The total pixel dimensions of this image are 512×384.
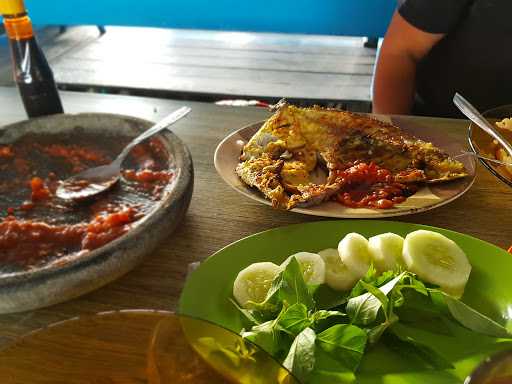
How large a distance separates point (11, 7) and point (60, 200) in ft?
1.86

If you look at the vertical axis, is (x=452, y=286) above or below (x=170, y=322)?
below

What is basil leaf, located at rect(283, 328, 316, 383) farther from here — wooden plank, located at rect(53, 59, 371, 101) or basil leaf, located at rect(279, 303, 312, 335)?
wooden plank, located at rect(53, 59, 371, 101)

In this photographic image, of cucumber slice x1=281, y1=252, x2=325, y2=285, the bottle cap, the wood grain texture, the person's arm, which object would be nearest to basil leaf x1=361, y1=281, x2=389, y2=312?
cucumber slice x1=281, y1=252, x2=325, y2=285

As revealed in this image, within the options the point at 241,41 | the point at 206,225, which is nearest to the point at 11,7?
the point at 206,225

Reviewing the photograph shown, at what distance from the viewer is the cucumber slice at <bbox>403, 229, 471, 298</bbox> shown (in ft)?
2.54

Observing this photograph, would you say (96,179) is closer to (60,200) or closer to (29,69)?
(60,200)

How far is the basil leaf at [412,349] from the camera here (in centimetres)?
66

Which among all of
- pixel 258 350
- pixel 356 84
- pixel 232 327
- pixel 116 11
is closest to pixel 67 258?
pixel 232 327

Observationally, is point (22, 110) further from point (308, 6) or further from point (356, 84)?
point (308, 6)

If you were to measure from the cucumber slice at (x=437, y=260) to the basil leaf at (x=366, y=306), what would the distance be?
0.09m

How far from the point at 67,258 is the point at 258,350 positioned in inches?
19.2

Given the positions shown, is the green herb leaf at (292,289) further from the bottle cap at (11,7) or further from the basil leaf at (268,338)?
the bottle cap at (11,7)

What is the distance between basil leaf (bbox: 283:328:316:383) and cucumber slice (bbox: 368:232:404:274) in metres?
0.23

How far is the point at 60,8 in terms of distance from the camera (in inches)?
136
